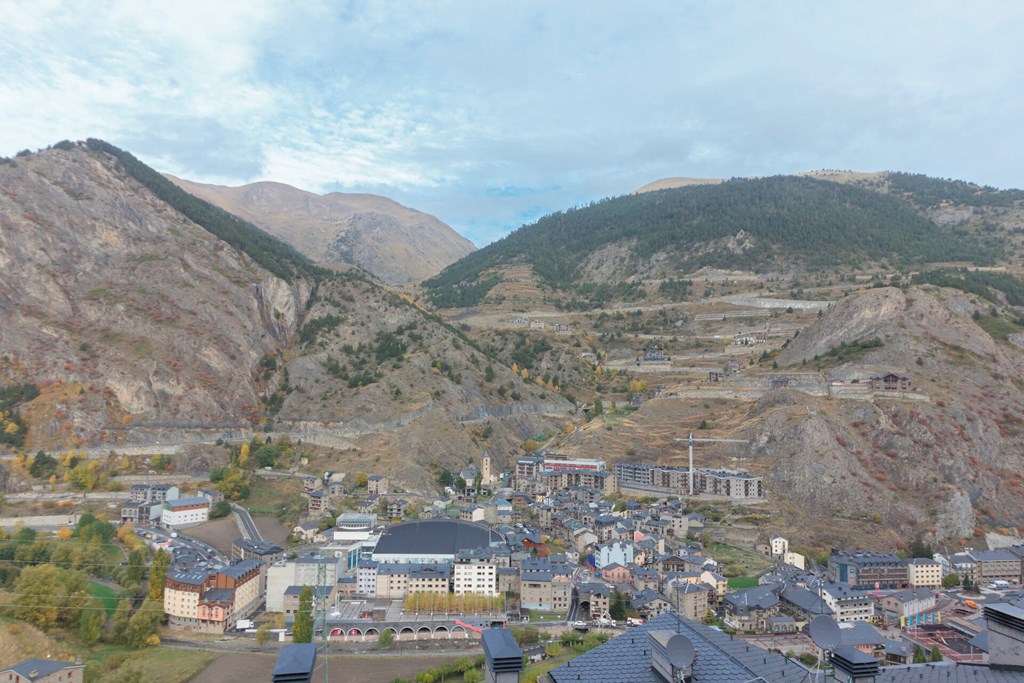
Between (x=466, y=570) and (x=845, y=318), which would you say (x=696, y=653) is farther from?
(x=845, y=318)

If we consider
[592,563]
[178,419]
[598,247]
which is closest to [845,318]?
[592,563]

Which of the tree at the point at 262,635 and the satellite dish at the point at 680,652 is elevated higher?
the satellite dish at the point at 680,652

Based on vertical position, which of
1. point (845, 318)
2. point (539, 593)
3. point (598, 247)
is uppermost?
point (598, 247)

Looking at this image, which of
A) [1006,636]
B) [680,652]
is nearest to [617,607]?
[1006,636]

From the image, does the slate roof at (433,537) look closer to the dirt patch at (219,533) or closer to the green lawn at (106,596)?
the dirt patch at (219,533)

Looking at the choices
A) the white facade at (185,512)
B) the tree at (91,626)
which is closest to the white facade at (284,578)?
the tree at (91,626)

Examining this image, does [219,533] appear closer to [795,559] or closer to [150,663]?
[150,663]

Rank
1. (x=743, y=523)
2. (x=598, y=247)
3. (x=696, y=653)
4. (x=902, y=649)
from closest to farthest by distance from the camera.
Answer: (x=696, y=653)
(x=902, y=649)
(x=743, y=523)
(x=598, y=247)
